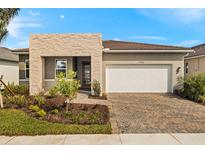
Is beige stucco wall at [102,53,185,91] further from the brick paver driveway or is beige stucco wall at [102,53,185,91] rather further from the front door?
the brick paver driveway

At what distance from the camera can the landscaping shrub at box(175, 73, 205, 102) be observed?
13.3 metres

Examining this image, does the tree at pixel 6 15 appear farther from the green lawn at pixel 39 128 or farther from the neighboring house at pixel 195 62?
the neighboring house at pixel 195 62

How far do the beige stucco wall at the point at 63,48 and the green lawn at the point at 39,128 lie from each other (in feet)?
25.7

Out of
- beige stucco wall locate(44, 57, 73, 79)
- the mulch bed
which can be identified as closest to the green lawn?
the mulch bed

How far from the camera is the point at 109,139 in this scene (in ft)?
19.9

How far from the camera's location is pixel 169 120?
27.3ft

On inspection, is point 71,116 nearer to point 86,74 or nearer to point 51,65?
point 51,65

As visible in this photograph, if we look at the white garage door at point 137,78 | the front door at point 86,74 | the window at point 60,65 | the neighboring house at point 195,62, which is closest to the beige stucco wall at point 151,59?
the white garage door at point 137,78

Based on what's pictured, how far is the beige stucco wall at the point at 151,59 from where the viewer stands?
1628 cm

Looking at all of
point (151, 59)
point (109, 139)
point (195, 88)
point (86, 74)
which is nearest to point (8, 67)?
point (86, 74)

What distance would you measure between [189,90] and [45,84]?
433 inches

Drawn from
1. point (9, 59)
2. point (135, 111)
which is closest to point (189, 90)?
point (135, 111)

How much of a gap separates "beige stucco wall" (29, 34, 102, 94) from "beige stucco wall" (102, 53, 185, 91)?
5.40 feet
